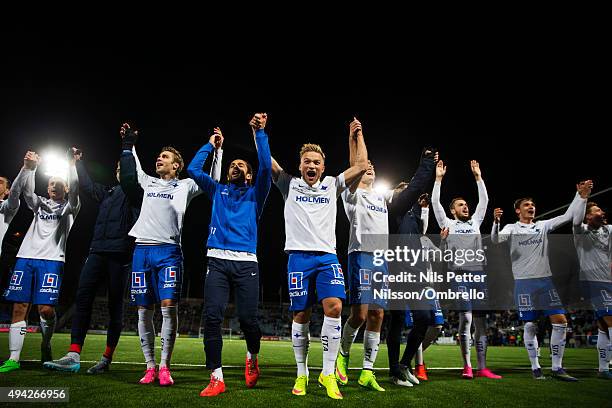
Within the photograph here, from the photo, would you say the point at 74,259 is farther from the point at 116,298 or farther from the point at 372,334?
the point at 372,334

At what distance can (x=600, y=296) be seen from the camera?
8492 mm

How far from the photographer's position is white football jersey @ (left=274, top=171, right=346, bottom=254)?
534 centimetres

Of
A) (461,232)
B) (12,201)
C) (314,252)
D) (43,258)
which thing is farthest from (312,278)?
(12,201)

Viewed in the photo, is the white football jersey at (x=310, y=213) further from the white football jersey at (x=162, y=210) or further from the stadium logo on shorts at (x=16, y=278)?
the stadium logo on shorts at (x=16, y=278)

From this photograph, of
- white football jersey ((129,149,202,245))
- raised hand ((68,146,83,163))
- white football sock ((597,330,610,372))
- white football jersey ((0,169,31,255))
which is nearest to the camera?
white football jersey ((129,149,202,245))

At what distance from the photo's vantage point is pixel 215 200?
18.5ft

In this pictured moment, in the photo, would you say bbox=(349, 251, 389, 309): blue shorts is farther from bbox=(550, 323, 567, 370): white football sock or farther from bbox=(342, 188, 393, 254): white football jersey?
bbox=(550, 323, 567, 370): white football sock

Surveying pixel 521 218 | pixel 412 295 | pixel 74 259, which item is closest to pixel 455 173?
pixel 521 218

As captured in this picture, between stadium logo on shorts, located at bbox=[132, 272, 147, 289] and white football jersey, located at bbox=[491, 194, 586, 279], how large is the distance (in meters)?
6.85

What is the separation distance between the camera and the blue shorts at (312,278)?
5.13 meters

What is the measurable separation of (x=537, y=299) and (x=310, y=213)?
205 inches

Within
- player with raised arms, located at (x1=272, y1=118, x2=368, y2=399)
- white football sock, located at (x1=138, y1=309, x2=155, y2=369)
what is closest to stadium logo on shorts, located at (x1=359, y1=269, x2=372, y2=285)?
player with raised arms, located at (x1=272, y1=118, x2=368, y2=399)

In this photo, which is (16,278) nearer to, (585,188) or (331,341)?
(331,341)

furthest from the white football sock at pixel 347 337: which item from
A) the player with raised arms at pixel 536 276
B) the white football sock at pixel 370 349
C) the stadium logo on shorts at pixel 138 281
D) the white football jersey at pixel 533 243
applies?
the white football jersey at pixel 533 243
